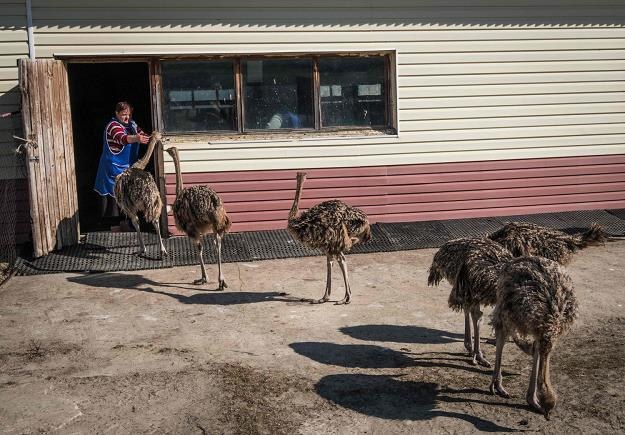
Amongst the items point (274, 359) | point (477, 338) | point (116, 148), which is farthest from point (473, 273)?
point (116, 148)

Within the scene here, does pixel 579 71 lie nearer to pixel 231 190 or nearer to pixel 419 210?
pixel 419 210

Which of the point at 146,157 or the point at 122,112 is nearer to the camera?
the point at 146,157

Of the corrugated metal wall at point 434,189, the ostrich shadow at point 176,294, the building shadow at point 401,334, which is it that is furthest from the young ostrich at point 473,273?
the corrugated metal wall at point 434,189

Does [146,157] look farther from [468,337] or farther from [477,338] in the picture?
[477,338]

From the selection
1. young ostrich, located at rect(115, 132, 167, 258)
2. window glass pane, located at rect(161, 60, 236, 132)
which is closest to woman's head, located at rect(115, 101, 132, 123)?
window glass pane, located at rect(161, 60, 236, 132)

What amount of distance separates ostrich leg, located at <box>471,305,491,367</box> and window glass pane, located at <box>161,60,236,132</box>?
5941mm

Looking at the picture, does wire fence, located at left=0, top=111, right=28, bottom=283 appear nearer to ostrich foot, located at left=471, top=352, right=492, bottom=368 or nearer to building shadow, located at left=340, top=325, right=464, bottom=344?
building shadow, located at left=340, top=325, right=464, bottom=344

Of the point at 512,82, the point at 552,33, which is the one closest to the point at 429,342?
the point at 512,82

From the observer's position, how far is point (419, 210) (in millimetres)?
11844

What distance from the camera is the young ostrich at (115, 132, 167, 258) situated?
33.2ft

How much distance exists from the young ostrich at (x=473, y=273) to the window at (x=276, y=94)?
523 cm

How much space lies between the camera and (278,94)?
11.5 meters

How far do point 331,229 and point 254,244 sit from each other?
2854mm

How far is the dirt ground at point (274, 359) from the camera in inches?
222
